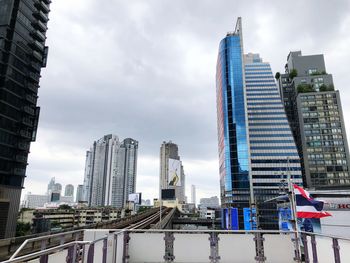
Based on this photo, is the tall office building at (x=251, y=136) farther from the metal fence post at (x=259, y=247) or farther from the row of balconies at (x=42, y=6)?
the metal fence post at (x=259, y=247)

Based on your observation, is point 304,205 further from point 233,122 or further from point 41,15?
point 233,122

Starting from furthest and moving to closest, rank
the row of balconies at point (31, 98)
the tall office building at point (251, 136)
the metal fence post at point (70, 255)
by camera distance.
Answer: the tall office building at point (251, 136), the row of balconies at point (31, 98), the metal fence post at point (70, 255)

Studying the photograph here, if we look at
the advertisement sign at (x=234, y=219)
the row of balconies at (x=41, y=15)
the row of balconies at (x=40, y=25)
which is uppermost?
the row of balconies at (x=41, y=15)

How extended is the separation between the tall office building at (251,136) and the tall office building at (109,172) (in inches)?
3194

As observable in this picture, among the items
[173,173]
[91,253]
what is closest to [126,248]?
[91,253]

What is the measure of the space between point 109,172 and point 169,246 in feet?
580

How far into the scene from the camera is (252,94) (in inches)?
4870

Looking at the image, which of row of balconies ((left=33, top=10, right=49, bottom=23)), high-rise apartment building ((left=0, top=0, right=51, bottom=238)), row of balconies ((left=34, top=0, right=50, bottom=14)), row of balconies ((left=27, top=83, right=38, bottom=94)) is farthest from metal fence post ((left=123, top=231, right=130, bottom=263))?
row of balconies ((left=34, top=0, right=50, bottom=14))

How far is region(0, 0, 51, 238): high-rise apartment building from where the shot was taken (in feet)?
138

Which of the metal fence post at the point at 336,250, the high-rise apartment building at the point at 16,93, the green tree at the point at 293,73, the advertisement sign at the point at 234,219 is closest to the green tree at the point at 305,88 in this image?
the green tree at the point at 293,73

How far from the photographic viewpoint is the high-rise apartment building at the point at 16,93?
138 feet

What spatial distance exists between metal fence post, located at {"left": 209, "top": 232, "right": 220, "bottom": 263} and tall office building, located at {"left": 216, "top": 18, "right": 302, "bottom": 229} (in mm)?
101966

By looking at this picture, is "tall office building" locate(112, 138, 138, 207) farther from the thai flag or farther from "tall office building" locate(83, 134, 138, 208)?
the thai flag

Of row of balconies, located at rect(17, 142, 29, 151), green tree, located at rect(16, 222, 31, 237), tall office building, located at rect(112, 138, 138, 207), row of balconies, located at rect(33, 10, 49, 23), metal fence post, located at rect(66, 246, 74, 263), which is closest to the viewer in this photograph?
metal fence post, located at rect(66, 246, 74, 263)
